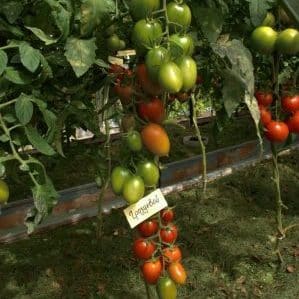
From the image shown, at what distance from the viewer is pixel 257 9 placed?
120 centimetres

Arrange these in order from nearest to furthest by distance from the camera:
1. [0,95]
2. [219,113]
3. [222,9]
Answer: [0,95] < [222,9] < [219,113]

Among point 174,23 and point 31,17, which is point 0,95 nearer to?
point 31,17

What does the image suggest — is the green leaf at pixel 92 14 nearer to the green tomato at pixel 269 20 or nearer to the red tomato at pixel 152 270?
the green tomato at pixel 269 20

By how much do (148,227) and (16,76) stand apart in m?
0.58

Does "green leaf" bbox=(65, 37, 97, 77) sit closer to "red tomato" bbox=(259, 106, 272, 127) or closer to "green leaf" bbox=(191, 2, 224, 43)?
"green leaf" bbox=(191, 2, 224, 43)

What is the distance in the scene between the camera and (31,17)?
1.15m

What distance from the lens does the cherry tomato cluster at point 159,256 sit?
1390 mm

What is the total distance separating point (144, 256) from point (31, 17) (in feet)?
2.29

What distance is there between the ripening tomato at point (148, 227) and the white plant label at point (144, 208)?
0.12 m

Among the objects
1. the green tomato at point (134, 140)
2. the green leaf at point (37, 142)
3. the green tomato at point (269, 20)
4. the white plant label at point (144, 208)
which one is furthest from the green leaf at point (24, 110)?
the green tomato at point (269, 20)

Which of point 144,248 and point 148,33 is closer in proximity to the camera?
point 148,33

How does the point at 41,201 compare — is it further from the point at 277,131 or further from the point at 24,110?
the point at 277,131

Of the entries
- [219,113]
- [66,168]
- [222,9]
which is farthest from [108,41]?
[66,168]

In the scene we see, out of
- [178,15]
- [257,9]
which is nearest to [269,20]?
[257,9]
